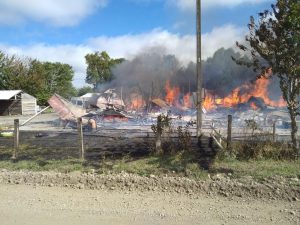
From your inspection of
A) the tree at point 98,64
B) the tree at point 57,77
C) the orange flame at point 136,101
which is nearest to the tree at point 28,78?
the tree at point 57,77

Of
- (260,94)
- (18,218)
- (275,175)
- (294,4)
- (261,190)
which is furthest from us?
(260,94)

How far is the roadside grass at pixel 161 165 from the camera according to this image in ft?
28.9

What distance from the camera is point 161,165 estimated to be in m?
9.64

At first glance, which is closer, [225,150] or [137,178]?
[137,178]

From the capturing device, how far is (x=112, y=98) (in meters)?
37.2

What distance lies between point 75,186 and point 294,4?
22.0ft

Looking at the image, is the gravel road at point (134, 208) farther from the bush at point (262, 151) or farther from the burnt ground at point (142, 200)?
the bush at point (262, 151)

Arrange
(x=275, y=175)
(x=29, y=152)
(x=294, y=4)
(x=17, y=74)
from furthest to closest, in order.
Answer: (x=17, y=74)
(x=29, y=152)
(x=294, y=4)
(x=275, y=175)

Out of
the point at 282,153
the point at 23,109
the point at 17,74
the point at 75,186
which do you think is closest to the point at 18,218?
the point at 75,186

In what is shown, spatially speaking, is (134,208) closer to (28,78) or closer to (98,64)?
(28,78)

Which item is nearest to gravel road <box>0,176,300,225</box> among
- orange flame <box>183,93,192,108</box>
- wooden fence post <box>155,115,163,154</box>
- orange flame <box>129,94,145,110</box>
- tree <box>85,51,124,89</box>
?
wooden fence post <box>155,115,163,154</box>

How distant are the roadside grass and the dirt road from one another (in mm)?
1207

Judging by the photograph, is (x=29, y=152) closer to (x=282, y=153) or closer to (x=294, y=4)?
(x=282, y=153)

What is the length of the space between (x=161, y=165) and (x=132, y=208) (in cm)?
276
